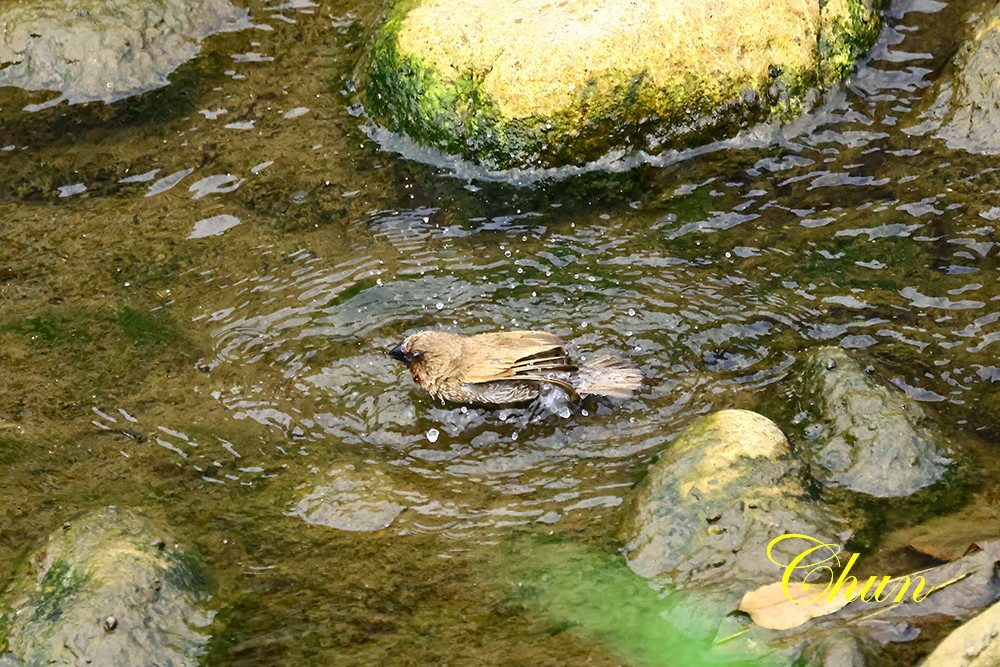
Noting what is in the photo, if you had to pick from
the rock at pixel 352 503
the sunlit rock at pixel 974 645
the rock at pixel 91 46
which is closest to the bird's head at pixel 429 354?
the rock at pixel 352 503

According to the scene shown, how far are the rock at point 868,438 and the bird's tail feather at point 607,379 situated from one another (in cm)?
88

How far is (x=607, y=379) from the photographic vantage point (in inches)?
217

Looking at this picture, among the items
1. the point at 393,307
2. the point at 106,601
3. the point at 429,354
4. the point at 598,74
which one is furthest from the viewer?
the point at 598,74

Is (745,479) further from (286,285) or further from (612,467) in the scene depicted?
(286,285)

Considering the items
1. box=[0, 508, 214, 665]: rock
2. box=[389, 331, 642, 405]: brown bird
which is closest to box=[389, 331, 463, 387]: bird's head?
box=[389, 331, 642, 405]: brown bird

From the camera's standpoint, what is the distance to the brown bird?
17.9 ft

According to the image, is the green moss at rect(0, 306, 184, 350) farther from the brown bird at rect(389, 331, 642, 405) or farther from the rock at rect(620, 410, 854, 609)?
the rock at rect(620, 410, 854, 609)

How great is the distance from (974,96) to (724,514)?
3.76m

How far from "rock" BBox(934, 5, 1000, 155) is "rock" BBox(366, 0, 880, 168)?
0.73 meters

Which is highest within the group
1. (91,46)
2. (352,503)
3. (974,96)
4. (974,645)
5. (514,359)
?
(91,46)

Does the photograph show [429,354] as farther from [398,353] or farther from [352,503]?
[352,503]

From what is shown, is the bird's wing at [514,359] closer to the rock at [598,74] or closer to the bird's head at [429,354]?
the bird's head at [429,354]

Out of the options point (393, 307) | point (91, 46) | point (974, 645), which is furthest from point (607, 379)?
point (91, 46)

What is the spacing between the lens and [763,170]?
21.9 feet
